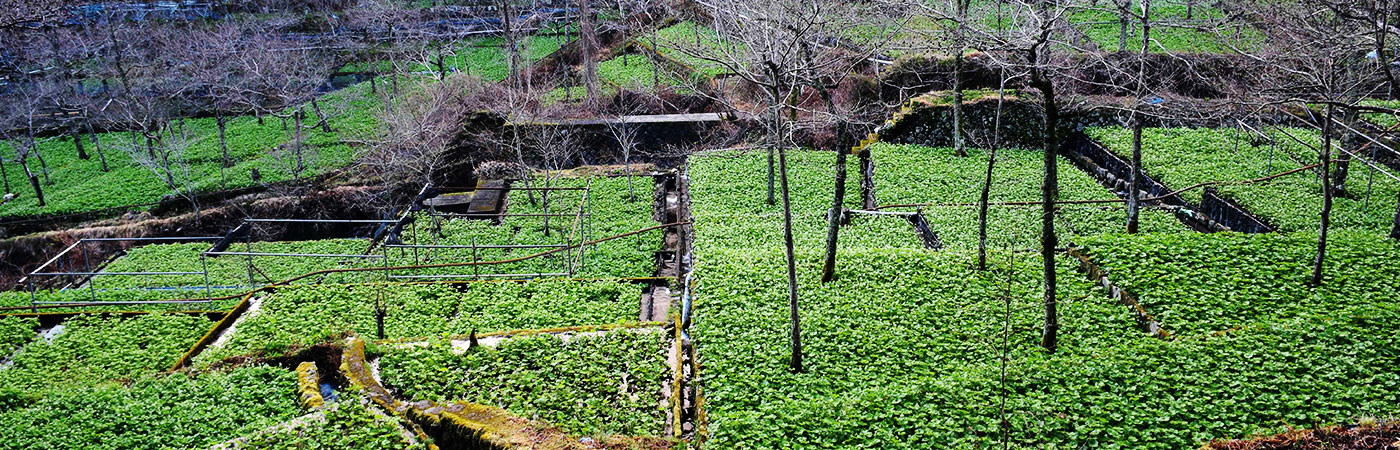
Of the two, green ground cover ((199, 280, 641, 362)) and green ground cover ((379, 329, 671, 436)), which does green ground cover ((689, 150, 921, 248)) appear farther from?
green ground cover ((379, 329, 671, 436))

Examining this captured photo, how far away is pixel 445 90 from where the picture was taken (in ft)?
115

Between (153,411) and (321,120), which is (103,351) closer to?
(153,411)

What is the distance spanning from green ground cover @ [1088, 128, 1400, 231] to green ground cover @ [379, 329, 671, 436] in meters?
14.7

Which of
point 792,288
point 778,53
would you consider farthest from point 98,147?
point 792,288

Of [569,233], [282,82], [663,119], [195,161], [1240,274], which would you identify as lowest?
[569,233]

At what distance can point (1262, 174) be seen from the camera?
23031mm

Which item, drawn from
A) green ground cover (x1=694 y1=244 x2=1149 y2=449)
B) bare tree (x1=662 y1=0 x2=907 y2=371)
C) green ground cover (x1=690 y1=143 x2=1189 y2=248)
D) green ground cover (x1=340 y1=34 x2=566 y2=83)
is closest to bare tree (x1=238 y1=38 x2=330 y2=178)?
green ground cover (x1=340 y1=34 x2=566 y2=83)

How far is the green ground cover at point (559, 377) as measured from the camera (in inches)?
474

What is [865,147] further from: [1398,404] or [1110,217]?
[1398,404]

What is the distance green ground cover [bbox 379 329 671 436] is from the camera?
39.5ft

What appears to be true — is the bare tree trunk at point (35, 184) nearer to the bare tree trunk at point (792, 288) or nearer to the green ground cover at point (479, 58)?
the green ground cover at point (479, 58)

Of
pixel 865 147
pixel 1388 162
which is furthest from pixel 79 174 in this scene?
pixel 1388 162

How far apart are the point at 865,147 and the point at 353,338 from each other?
59.6 ft

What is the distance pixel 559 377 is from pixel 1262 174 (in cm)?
1932
